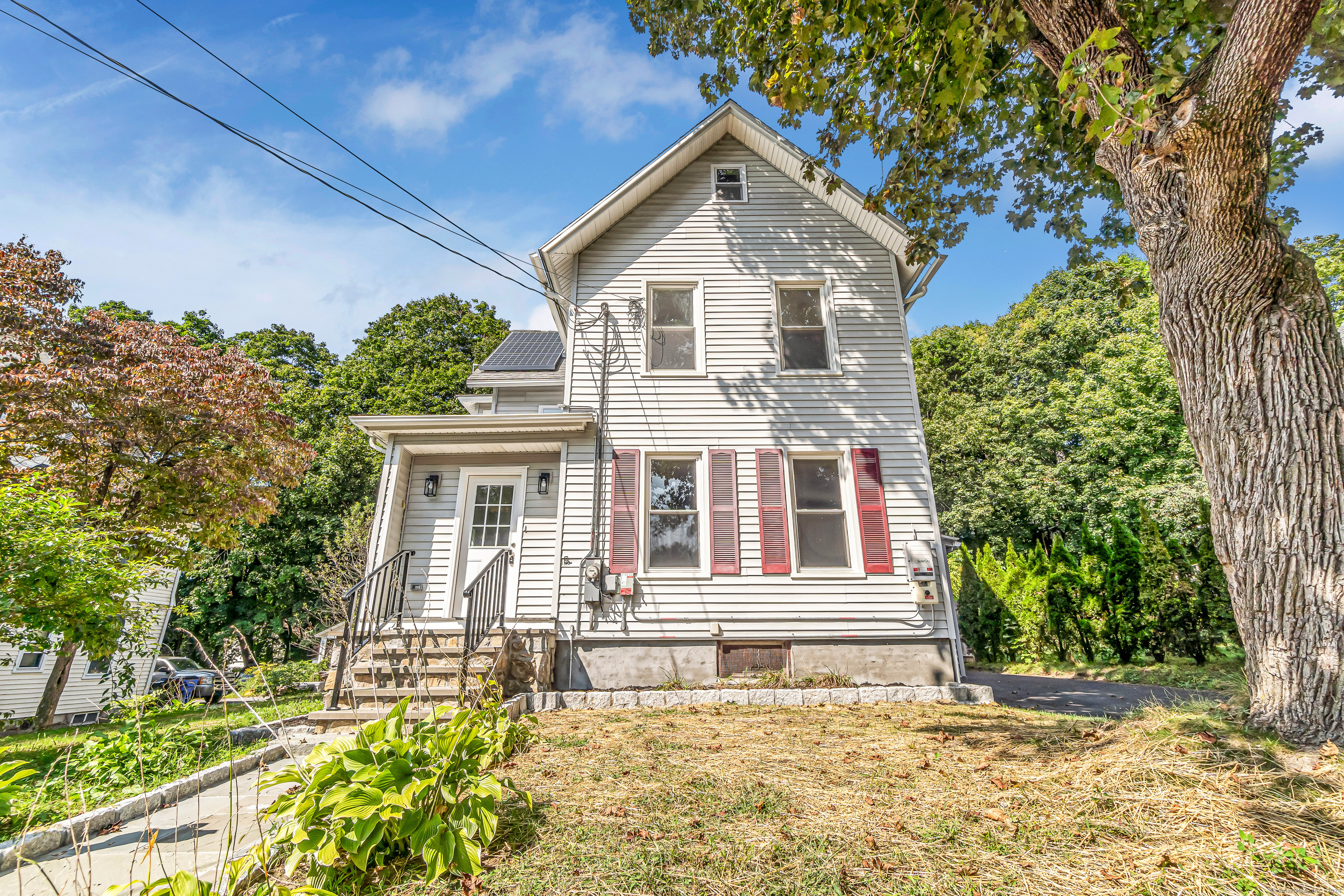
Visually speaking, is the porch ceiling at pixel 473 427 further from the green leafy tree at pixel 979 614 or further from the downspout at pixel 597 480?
the green leafy tree at pixel 979 614

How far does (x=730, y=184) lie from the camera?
9297mm

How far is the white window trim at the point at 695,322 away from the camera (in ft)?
27.1

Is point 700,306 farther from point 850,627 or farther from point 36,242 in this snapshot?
point 36,242

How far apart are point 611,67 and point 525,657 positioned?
814 centimetres

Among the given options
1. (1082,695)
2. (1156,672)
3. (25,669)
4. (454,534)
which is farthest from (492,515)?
(25,669)

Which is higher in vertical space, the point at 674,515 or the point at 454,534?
the point at 674,515

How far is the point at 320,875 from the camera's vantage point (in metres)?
2.24

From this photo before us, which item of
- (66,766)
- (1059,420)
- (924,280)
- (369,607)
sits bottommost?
Result: (66,766)

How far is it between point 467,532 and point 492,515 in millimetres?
414

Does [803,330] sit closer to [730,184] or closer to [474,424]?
[730,184]

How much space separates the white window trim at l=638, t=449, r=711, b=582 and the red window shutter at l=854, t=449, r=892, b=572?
2.05 m

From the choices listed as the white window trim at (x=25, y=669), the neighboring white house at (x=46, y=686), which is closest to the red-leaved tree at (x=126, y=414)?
the neighboring white house at (x=46, y=686)

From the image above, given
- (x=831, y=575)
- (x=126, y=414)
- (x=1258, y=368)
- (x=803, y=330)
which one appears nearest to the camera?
(x=1258, y=368)

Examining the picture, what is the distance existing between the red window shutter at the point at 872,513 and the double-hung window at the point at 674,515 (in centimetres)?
218
